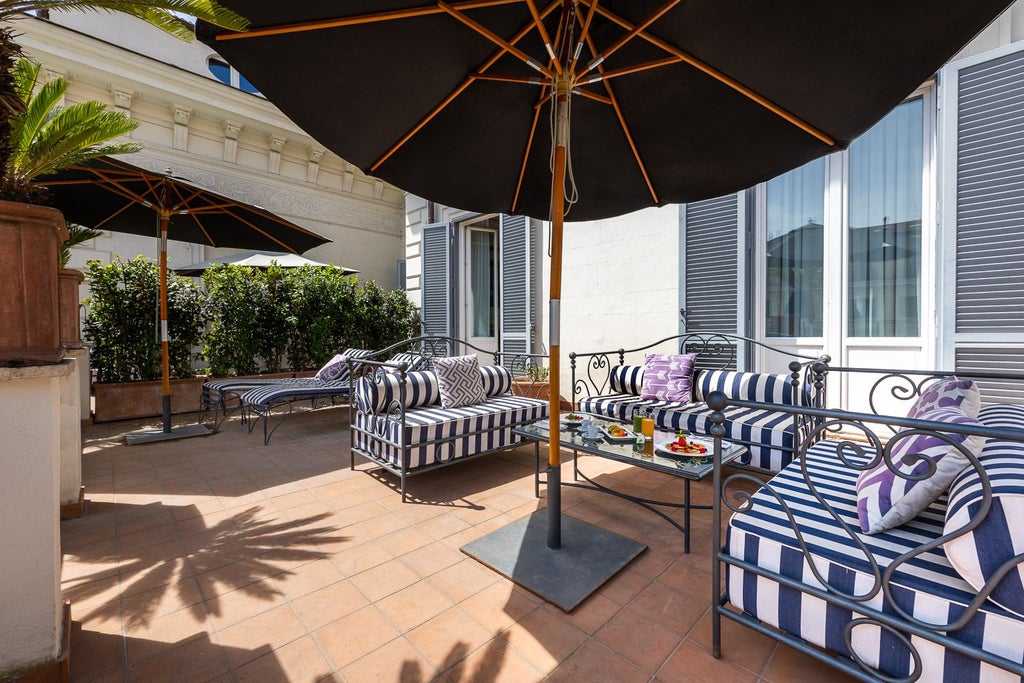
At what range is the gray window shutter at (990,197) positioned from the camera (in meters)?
3.14

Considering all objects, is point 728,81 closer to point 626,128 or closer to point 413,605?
point 626,128

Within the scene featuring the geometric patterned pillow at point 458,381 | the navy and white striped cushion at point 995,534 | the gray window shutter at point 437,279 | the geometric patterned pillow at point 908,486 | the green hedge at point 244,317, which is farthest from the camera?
the gray window shutter at point 437,279

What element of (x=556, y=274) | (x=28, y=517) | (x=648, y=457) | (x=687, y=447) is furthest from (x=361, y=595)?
(x=687, y=447)

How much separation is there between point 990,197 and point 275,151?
10352 millimetres

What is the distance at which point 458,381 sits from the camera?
13.1 ft

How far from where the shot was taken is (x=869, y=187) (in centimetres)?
393

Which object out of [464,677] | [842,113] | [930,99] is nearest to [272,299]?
[464,677]

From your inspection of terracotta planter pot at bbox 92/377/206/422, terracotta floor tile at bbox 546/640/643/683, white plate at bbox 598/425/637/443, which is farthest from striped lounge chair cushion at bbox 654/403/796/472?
terracotta planter pot at bbox 92/377/206/422

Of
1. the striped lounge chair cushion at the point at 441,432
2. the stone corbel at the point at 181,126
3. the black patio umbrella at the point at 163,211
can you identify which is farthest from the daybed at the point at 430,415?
the stone corbel at the point at 181,126

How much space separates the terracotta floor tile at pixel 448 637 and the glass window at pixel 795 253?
4004 mm

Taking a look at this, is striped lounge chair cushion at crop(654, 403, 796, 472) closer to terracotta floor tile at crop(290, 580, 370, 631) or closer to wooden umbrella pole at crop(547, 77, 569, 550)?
wooden umbrella pole at crop(547, 77, 569, 550)

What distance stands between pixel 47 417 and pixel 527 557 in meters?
1.95

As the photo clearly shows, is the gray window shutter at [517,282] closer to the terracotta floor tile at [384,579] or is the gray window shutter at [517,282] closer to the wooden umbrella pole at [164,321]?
the wooden umbrella pole at [164,321]

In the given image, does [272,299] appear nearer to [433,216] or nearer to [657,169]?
[433,216]
